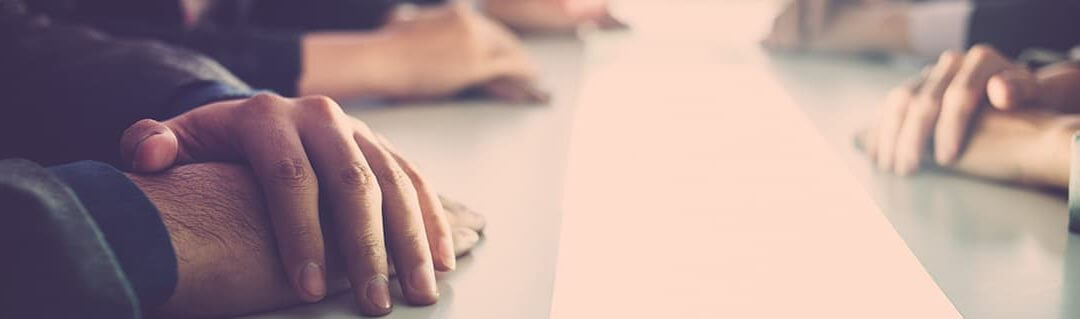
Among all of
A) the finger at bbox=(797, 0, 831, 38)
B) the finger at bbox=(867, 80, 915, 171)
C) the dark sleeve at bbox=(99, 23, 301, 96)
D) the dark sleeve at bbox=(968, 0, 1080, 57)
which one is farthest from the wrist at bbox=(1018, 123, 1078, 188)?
the finger at bbox=(797, 0, 831, 38)

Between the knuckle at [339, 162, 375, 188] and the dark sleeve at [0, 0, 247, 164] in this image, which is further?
the dark sleeve at [0, 0, 247, 164]

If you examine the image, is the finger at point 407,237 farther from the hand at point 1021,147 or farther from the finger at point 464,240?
the hand at point 1021,147

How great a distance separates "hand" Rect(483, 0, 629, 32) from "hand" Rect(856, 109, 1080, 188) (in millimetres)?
1321

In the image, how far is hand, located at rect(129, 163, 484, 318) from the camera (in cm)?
72

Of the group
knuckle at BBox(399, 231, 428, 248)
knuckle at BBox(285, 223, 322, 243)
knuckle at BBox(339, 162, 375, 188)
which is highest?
knuckle at BBox(339, 162, 375, 188)

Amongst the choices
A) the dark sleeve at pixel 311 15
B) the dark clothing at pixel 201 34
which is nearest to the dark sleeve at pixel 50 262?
the dark clothing at pixel 201 34

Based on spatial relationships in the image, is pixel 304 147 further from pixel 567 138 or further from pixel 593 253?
pixel 567 138

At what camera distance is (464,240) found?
2.92ft

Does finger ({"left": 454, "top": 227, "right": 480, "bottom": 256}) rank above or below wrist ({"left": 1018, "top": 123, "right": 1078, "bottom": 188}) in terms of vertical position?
below

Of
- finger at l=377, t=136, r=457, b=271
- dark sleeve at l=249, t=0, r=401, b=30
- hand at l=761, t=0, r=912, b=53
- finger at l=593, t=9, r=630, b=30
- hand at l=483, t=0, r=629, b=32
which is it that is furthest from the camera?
finger at l=593, t=9, r=630, b=30

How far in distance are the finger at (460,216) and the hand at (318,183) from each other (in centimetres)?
6

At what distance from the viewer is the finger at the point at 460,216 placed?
2.95 feet

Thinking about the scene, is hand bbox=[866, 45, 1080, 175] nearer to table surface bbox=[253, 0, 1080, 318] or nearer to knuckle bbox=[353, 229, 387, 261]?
table surface bbox=[253, 0, 1080, 318]

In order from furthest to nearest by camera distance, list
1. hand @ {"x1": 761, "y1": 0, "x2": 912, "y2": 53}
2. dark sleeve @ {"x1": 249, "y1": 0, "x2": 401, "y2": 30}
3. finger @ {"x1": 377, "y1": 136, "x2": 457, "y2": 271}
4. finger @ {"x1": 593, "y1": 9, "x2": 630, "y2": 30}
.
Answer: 1. finger @ {"x1": 593, "y1": 9, "x2": 630, "y2": 30}
2. hand @ {"x1": 761, "y1": 0, "x2": 912, "y2": 53}
3. dark sleeve @ {"x1": 249, "y1": 0, "x2": 401, "y2": 30}
4. finger @ {"x1": 377, "y1": 136, "x2": 457, "y2": 271}
